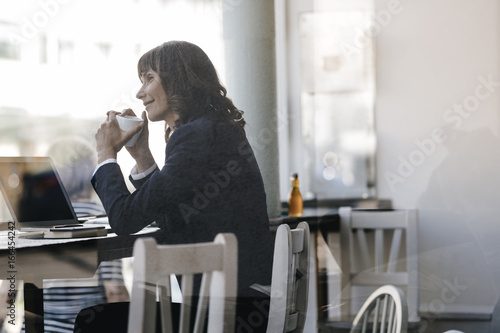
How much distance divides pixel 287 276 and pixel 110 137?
66 centimetres

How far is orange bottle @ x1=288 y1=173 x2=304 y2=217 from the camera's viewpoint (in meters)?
2.38

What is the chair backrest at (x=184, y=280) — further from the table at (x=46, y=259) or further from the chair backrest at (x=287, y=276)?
the chair backrest at (x=287, y=276)

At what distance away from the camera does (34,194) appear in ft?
5.53

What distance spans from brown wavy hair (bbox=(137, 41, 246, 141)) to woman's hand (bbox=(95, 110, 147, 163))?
0.12 metres

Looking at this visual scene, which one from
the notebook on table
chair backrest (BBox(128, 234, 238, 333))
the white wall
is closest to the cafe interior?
the white wall

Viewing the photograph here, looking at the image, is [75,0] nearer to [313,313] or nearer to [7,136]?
[7,136]

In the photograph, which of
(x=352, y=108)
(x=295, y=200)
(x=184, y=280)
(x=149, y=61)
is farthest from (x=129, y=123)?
(x=352, y=108)

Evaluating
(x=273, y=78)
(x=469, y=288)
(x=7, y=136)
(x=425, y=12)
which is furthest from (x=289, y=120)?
(x=7, y=136)

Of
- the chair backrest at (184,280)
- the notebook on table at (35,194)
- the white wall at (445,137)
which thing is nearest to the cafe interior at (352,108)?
the white wall at (445,137)

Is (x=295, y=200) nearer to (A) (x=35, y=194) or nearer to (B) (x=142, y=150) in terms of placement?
(B) (x=142, y=150)

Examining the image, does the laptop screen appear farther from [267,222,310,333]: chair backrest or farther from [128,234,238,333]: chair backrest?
[267,222,310,333]: chair backrest

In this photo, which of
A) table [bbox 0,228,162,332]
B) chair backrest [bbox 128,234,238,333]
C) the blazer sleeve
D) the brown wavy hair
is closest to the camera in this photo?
chair backrest [bbox 128,234,238,333]

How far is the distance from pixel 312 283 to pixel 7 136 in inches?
55.0

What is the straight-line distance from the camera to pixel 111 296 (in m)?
1.78
